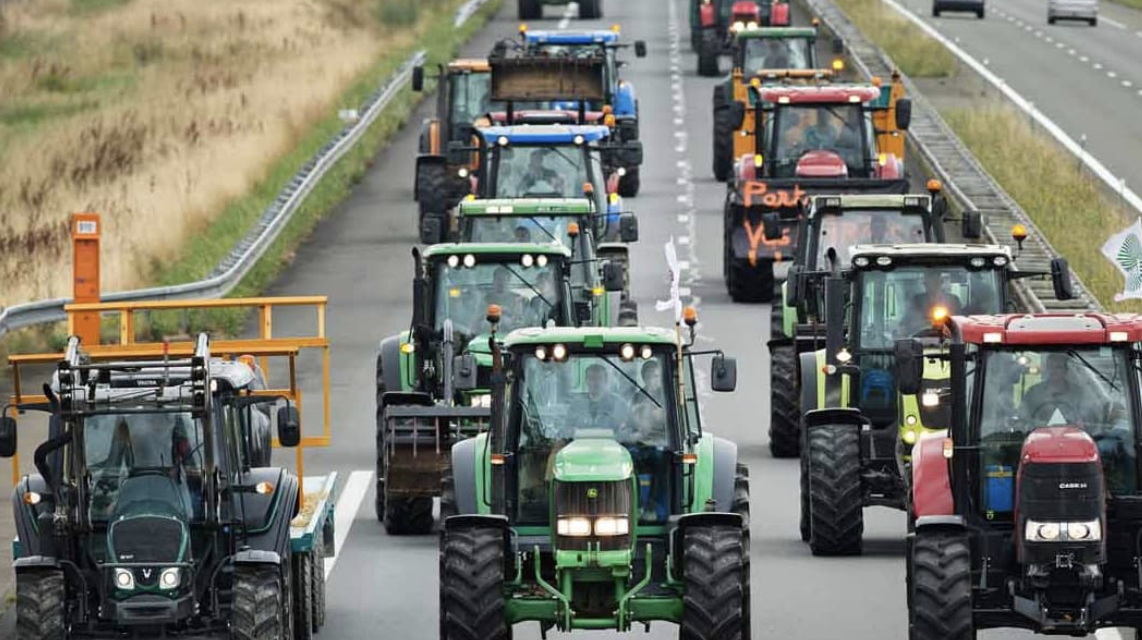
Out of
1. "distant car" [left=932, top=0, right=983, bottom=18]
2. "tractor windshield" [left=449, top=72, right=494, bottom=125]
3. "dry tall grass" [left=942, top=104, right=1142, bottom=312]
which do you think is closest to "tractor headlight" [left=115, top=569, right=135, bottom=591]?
"dry tall grass" [left=942, top=104, right=1142, bottom=312]

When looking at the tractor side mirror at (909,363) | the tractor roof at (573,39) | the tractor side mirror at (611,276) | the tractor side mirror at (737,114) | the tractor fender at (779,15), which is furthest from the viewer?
the tractor fender at (779,15)

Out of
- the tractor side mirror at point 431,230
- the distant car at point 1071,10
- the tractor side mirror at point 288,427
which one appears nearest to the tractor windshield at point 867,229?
the tractor side mirror at point 431,230

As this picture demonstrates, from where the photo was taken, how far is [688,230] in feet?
147

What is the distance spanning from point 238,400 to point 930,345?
21.2ft

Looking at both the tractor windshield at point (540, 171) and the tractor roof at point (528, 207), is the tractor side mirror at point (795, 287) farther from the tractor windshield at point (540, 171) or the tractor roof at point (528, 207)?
the tractor windshield at point (540, 171)

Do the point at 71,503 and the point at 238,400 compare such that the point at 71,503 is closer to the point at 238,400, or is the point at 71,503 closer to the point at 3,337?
the point at 238,400

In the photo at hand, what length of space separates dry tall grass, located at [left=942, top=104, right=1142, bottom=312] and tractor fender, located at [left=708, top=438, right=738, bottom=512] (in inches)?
621

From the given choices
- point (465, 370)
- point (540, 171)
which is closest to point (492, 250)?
point (465, 370)

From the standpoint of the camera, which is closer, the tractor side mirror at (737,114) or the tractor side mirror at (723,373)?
the tractor side mirror at (723,373)

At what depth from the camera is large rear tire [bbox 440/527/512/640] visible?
17875 mm

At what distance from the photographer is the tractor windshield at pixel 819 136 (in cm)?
3841

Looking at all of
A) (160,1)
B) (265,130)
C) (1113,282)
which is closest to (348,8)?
(160,1)

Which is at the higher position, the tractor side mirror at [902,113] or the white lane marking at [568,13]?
the tractor side mirror at [902,113]

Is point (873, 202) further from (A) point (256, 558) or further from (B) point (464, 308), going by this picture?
(A) point (256, 558)
